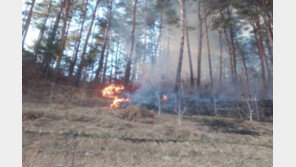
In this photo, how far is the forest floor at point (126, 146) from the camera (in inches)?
117

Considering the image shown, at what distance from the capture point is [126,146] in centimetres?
353

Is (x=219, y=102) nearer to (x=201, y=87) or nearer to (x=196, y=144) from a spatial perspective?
(x=201, y=87)

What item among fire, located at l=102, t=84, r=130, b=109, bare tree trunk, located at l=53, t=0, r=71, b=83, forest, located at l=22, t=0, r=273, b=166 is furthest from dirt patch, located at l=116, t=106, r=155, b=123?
bare tree trunk, located at l=53, t=0, r=71, b=83

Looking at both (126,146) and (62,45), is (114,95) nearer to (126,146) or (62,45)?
(62,45)

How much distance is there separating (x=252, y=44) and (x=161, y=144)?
14.1 metres

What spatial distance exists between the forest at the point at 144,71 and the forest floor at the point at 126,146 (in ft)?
0.16

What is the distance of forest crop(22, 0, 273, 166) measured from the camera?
5102 mm

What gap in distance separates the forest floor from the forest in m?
0.05

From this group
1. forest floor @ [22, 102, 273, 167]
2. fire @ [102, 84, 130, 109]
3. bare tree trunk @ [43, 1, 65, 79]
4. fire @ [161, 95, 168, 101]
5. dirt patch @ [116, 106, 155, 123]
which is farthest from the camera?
fire @ [161, 95, 168, 101]

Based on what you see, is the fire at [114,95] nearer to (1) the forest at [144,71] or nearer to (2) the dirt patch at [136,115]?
(1) the forest at [144,71]

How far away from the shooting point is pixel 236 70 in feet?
43.1

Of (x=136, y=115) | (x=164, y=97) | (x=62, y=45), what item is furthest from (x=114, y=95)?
(x=62, y=45)

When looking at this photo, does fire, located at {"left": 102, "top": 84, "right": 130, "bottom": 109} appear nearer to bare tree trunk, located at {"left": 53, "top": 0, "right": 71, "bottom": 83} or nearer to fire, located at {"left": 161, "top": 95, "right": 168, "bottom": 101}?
fire, located at {"left": 161, "top": 95, "right": 168, "bottom": 101}
